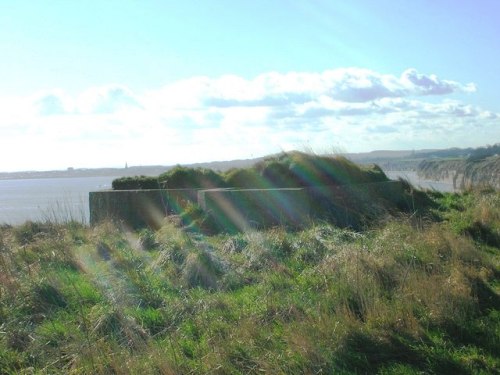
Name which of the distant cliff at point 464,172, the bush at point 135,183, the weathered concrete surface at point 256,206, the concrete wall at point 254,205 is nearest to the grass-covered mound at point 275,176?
the bush at point 135,183

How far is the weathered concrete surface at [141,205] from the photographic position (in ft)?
48.5

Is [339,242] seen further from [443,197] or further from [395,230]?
[443,197]

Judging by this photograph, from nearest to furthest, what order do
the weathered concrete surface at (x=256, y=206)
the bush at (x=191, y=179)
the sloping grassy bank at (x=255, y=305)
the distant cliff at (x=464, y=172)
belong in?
1. the sloping grassy bank at (x=255, y=305)
2. the weathered concrete surface at (x=256, y=206)
3. the bush at (x=191, y=179)
4. the distant cliff at (x=464, y=172)

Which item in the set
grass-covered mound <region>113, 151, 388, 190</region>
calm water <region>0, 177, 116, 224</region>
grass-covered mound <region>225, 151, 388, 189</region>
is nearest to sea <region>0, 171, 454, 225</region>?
calm water <region>0, 177, 116, 224</region>

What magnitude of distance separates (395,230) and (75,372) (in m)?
6.46

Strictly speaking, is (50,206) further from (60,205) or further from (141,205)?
(141,205)

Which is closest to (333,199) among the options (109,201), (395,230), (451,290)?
(395,230)

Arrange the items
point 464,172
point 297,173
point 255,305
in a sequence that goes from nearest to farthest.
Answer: point 255,305 < point 297,173 < point 464,172

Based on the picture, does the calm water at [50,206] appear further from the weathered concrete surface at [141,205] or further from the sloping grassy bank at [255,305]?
the sloping grassy bank at [255,305]

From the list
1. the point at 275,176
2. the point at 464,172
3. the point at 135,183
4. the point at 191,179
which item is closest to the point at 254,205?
the point at 275,176

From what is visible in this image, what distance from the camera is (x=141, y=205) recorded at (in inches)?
591

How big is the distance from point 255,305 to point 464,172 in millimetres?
24150

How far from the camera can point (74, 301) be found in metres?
7.21

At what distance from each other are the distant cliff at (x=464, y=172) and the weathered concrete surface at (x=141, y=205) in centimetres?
1263
